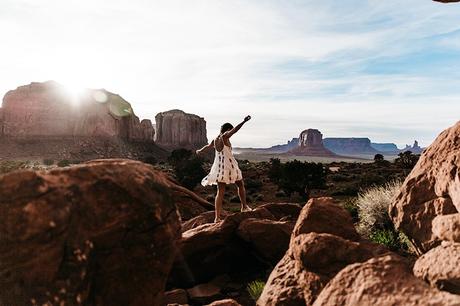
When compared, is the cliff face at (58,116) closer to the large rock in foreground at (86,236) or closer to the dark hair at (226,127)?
the dark hair at (226,127)

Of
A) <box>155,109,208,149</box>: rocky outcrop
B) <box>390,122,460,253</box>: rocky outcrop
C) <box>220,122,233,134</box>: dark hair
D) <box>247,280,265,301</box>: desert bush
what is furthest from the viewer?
<box>155,109,208,149</box>: rocky outcrop

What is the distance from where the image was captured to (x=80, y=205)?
3498 mm

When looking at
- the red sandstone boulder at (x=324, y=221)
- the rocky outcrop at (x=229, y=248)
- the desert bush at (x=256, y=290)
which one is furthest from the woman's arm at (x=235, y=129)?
the red sandstone boulder at (x=324, y=221)

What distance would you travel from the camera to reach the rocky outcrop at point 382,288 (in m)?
2.95

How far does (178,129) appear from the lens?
139 meters

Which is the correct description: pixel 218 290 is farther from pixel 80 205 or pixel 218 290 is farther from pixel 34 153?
pixel 34 153

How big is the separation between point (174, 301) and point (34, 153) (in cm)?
8599

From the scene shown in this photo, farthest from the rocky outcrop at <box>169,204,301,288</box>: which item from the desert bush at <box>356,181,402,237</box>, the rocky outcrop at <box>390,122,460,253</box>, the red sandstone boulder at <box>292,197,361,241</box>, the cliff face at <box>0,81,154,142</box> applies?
the cliff face at <box>0,81,154,142</box>

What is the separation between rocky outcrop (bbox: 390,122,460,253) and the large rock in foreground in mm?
2847

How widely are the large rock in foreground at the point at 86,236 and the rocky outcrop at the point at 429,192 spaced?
2847 mm

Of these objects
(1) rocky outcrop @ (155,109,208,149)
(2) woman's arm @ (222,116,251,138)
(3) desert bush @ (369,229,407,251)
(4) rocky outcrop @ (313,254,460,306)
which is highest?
(1) rocky outcrop @ (155,109,208,149)

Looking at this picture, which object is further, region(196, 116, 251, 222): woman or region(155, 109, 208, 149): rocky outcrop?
region(155, 109, 208, 149): rocky outcrop

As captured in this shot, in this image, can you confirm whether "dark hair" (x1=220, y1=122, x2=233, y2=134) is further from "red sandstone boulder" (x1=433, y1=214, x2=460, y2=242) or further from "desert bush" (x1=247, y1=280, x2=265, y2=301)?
"red sandstone boulder" (x1=433, y1=214, x2=460, y2=242)

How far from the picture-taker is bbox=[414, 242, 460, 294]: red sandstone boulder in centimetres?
303
